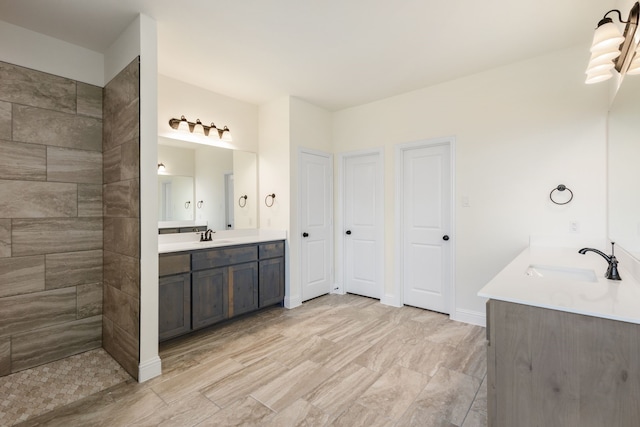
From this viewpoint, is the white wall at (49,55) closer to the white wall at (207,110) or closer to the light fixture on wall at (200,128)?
the white wall at (207,110)

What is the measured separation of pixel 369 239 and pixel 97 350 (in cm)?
314

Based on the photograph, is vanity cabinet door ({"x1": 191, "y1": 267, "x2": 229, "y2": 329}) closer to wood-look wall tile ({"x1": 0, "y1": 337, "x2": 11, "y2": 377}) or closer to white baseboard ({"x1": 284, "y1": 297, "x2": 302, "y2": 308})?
white baseboard ({"x1": 284, "y1": 297, "x2": 302, "y2": 308})

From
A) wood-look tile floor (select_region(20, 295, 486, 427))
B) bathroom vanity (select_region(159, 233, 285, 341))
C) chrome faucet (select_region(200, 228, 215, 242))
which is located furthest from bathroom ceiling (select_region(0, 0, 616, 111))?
wood-look tile floor (select_region(20, 295, 486, 427))

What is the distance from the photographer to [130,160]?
2.28 m

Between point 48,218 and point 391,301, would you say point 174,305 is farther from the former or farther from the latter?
point 391,301

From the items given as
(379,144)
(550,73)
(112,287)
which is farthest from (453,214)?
(112,287)

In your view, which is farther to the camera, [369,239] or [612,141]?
[369,239]

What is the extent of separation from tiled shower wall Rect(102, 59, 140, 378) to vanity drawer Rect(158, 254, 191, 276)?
288mm

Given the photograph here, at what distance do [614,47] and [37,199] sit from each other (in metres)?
4.02

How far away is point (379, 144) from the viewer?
154 inches

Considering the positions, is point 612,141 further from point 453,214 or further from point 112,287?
point 112,287

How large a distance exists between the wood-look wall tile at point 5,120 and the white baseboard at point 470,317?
4.32 metres

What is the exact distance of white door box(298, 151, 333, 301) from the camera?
3955 mm

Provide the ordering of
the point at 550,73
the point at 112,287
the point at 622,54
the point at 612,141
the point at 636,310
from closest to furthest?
the point at 636,310
the point at 622,54
the point at 612,141
the point at 112,287
the point at 550,73
